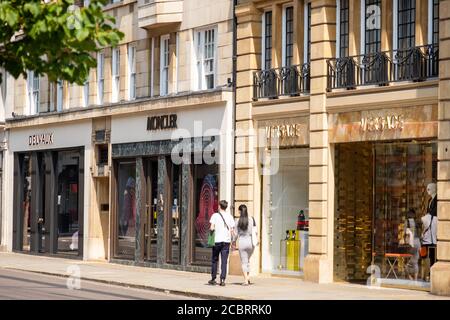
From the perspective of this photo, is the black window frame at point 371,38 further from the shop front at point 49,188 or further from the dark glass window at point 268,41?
the shop front at point 49,188

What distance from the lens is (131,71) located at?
40.9 metres

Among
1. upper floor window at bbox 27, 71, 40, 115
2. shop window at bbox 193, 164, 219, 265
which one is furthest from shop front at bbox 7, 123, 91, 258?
shop window at bbox 193, 164, 219, 265

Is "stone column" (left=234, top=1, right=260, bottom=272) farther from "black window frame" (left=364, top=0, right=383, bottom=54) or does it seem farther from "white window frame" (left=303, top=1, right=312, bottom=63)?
"black window frame" (left=364, top=0, right=383, bottom=54)

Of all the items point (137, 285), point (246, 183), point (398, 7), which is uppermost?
point (398, 7)

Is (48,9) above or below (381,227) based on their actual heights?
above

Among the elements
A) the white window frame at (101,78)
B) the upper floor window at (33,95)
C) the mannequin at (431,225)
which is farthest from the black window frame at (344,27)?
the upper floor window at (33,95)

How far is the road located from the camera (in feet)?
85.6

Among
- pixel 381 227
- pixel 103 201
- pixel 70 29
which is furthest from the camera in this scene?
pixel 103 201

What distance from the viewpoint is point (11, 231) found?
1917 inches

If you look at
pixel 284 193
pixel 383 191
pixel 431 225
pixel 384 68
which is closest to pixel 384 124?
pixel 384 68
